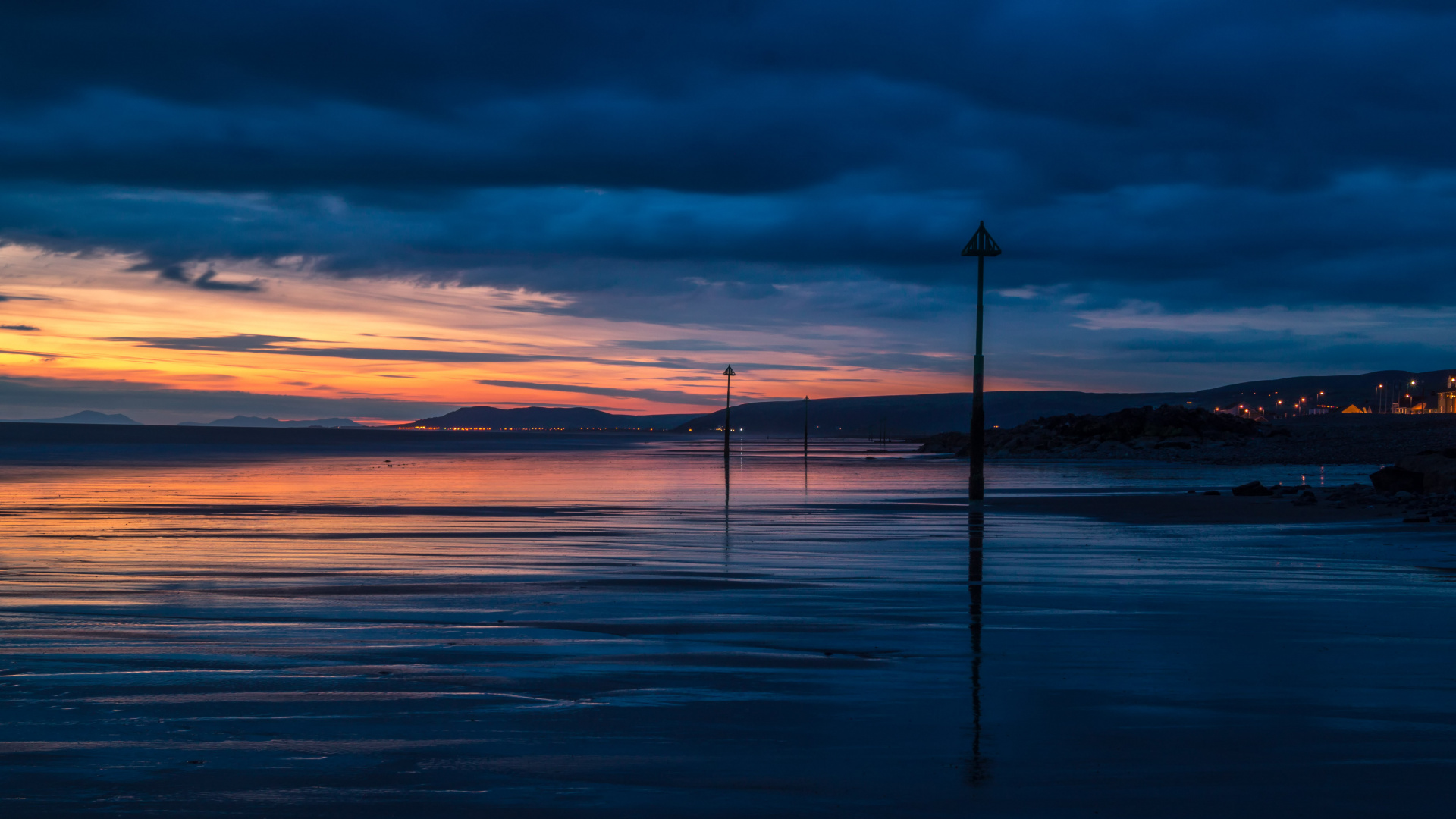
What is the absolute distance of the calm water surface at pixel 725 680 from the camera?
4879mm

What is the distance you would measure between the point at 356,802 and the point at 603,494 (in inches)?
1076

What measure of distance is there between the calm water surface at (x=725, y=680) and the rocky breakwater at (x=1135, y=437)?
2140 inches

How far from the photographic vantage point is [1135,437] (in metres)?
73.3

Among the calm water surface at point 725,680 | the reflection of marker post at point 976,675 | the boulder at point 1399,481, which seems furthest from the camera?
the boulder at point 1399,481

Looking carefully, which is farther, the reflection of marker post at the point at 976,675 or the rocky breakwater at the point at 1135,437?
the rocky breakwater at the point at 1135,437

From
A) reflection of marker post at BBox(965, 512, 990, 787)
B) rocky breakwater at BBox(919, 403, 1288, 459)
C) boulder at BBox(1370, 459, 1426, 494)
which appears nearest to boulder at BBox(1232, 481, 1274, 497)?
boulder at BBox(1370, 459, 1426, 494)

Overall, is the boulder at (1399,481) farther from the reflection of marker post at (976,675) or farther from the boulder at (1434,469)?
the reflection of marker post at (976,675)

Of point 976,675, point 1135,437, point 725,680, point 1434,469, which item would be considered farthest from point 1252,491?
point 1135,437

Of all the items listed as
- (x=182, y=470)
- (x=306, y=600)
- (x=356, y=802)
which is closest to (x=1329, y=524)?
(x=306, y=600)

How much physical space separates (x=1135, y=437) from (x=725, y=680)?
238 feet

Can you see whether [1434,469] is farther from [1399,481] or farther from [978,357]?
[978,357]

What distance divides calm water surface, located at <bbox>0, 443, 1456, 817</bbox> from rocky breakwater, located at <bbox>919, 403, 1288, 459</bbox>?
54.4 m

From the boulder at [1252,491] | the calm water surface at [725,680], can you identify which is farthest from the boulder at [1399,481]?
the calm water surface at [725,680]

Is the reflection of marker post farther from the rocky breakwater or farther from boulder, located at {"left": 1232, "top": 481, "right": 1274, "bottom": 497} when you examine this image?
the rocky breakwater
